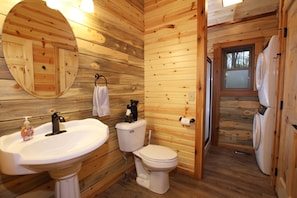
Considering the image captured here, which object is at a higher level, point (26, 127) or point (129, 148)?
point (26, 127)

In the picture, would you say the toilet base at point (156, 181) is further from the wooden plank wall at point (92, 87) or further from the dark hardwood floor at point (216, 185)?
the wooden plank wall at point (92, 87)

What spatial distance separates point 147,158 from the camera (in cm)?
168

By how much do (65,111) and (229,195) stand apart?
1958 millimetres

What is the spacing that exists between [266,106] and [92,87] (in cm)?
227

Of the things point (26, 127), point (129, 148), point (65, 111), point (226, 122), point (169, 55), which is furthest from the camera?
point (226, 122)

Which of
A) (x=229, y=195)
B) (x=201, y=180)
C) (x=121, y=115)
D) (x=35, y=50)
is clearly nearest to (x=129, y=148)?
(x=121, y=115)

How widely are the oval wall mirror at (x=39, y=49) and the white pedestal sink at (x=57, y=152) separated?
0.35 metres

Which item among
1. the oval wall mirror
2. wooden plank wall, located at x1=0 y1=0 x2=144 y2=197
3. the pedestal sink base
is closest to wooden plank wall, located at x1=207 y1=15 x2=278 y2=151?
wooden plank wall, located at x1=0 y1=0 x2=144 y2=197

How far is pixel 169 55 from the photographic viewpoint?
83.0 inches

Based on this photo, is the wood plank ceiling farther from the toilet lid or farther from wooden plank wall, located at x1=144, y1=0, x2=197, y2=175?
the toilet lid

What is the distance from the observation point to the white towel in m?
1.57

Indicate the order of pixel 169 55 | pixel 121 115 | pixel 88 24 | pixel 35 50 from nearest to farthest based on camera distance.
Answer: pixel 35 50 < pixel 88 24 < pixel 121 115 < pixel 169 55

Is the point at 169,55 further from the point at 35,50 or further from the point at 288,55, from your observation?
the point at 35,50

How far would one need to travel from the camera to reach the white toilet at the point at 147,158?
162cm
